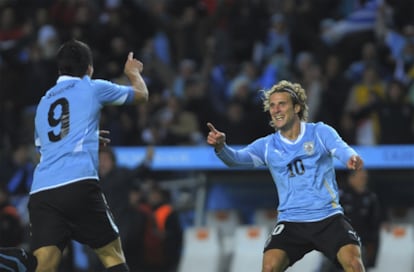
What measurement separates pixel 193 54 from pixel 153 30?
0.93 meters

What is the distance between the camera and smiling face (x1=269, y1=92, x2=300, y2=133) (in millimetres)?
8766

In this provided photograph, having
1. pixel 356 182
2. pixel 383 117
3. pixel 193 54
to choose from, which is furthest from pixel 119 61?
pixel 356 182

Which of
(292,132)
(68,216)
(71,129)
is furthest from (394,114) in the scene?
(68,216)

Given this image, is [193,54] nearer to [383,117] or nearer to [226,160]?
[383,117]

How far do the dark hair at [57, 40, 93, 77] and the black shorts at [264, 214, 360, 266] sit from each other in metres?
1.91

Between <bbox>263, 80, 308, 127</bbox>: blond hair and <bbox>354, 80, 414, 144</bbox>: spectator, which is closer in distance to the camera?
<bbox>263, 80, 308, 127</bbox>: blond hair

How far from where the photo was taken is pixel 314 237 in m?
8.48

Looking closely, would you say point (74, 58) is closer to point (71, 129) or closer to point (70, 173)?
point (71, 129)

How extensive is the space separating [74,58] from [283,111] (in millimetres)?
1670

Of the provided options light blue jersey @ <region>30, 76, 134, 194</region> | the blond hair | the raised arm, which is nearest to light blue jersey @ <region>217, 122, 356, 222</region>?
the blond hair

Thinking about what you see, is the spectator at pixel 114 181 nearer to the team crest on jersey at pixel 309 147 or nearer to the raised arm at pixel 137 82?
the raised arm at pixel 137 82

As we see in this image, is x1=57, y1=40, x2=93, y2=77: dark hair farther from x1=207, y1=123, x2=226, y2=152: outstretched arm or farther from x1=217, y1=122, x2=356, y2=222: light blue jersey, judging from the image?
x1=217, y1=122, x2=356, y2=222: light blue jersey

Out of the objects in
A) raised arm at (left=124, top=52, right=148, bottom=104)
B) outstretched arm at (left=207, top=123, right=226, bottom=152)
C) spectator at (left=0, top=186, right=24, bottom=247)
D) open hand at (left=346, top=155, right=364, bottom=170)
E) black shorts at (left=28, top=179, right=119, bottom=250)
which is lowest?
spectator at (left=0, top=186, right=24, bottom=247)

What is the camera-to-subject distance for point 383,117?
15016mm
